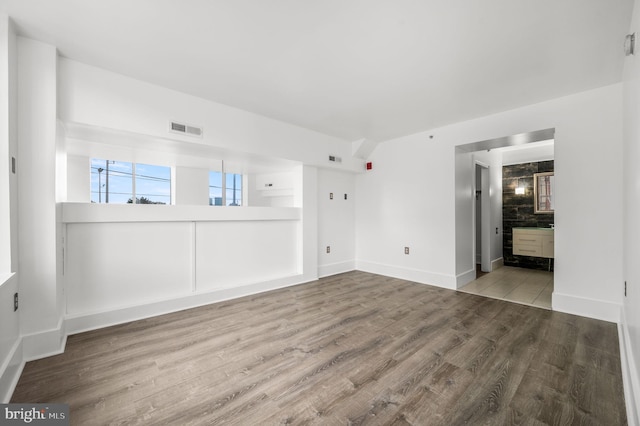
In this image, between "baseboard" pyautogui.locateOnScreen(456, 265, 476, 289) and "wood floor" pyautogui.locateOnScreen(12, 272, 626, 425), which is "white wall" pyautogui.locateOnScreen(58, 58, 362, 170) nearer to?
"wood floor" pyautogui.locateOnScreen(12, 272, 626, 425)

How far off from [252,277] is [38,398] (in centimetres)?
235

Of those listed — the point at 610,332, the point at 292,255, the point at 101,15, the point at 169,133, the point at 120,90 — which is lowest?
the point at 610,332

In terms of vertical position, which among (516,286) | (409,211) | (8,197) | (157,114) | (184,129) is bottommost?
(516,286)

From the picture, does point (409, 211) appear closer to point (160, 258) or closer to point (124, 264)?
point (160, 258)

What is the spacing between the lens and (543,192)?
5457 millimetres

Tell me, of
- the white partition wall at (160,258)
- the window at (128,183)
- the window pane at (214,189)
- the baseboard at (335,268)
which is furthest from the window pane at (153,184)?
the baseboard at (335,268)

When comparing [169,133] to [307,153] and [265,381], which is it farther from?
[265,381]

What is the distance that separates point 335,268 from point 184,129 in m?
3.39

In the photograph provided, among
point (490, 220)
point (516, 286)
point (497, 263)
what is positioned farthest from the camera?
point (497, 263)

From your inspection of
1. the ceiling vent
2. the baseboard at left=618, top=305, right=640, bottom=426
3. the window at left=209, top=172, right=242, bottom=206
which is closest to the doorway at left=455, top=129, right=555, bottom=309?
the baseboard at left=618, top=305, right=640, bottom=426

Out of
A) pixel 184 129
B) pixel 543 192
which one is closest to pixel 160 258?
pixel 184 129

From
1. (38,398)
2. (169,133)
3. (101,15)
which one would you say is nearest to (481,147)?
(169,133)

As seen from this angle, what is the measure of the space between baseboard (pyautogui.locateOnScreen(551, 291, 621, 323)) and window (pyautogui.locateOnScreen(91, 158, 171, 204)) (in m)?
7.28

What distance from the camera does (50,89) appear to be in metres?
2.12
